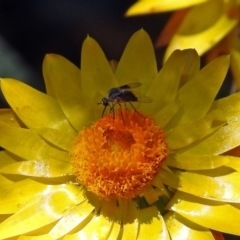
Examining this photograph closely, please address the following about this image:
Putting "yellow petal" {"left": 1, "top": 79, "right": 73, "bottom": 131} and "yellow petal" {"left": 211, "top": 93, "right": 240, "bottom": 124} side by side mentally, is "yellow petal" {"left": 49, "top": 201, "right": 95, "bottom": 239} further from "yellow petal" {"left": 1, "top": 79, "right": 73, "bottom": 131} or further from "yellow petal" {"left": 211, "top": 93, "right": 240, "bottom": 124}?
"yellow petal" {"left": 211, "top": 93, "right": 240, "bottom": 124}

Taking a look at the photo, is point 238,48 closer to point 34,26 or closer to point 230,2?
point 230,2

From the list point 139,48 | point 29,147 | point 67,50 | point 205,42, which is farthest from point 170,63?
point 67,50

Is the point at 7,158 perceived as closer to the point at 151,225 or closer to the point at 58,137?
the point at 58,137

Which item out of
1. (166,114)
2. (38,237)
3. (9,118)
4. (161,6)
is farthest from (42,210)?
(161,6)

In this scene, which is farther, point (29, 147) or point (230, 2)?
point (230, 2)

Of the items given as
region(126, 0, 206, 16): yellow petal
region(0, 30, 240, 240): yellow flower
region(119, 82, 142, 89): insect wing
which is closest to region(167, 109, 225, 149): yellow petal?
region(0, 30, 240, 240): yellow flower

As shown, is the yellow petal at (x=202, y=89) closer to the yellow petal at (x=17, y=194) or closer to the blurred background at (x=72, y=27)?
the yellow petal at (x=17, y=194)

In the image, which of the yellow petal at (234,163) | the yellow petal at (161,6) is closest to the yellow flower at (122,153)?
the yellow petal at (234,163)
